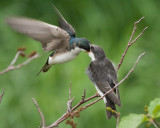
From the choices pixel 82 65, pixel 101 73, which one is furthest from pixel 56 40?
pixel 82 65

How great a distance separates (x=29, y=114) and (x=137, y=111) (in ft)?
3.55

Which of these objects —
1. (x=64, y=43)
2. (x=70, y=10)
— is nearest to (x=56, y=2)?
(x=70, y=10)

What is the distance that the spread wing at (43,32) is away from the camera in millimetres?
2193

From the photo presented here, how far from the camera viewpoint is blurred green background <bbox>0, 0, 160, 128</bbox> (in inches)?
161

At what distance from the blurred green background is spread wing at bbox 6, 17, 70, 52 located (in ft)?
5.03

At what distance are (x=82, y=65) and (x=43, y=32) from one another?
1870 millimetres

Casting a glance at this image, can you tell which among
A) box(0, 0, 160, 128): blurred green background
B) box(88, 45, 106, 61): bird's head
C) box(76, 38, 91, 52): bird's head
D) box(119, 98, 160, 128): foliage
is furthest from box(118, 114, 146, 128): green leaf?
box(0, 0, 160, 128): blurred green background

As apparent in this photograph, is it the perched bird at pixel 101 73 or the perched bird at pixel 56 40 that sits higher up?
the perched bird at pixel 56 40

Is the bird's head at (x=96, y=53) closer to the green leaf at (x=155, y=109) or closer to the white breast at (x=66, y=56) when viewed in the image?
the white breast at (x=66, y=56)

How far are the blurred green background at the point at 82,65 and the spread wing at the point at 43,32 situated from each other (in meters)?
1.53

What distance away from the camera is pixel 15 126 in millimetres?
4129

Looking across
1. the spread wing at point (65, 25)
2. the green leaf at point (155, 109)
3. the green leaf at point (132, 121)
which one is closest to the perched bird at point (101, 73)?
the spread wing at point (65, 25)

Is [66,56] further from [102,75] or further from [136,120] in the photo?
[136,120]

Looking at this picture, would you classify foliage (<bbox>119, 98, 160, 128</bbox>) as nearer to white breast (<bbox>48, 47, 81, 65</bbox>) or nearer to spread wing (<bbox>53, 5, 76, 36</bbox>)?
white breast (<bbox>48, 47, 81, 65</bbox>)
